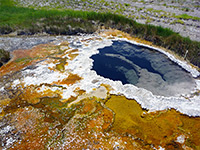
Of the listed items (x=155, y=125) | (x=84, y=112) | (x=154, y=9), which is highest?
(x=154, y=9)

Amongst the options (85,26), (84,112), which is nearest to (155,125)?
(84,112)

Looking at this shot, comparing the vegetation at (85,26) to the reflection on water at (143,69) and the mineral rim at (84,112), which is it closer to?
the reflection on water at (143,69)

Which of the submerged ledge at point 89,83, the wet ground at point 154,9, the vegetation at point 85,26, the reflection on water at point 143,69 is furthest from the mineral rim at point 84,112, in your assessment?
the wet ground at point 154,9

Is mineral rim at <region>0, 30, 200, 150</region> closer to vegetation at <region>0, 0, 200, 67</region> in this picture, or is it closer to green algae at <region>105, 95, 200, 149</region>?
green algae at <region>105, 95, 200, 149</region>

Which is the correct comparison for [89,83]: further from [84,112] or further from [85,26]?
[85,26]

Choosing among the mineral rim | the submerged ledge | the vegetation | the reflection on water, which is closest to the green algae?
the mineral rim
